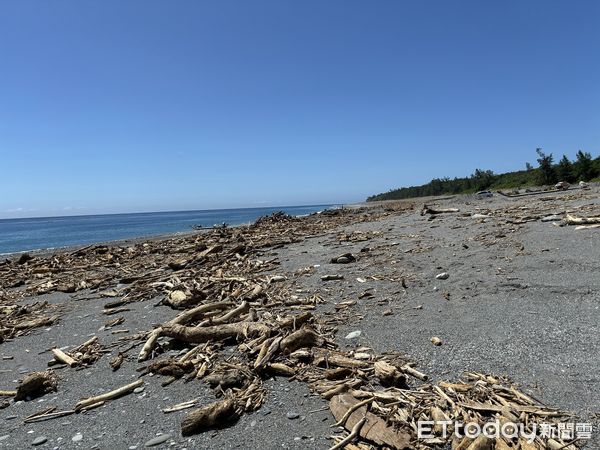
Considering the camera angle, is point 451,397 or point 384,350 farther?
point 384,350

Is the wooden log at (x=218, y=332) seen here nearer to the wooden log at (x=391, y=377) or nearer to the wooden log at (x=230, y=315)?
the wooden log at (x=230, y=315)

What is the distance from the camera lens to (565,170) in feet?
188

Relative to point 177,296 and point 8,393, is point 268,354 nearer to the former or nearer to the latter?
point 8,393

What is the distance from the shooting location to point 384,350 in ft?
16.8

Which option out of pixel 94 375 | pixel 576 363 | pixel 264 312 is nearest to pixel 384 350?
pixel 576 363

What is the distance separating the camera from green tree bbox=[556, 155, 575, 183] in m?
55.8

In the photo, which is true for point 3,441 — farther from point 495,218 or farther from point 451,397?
point 495,218

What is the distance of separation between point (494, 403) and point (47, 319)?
860 centimetres

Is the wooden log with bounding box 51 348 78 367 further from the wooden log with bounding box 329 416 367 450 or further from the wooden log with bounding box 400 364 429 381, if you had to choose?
the wooden log with bounding box 400 364 429 381

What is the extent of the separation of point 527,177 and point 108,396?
8164cm

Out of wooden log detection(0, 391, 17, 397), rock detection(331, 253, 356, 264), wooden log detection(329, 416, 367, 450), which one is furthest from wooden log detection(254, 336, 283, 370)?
rock detection(331, 253, 356, 264)

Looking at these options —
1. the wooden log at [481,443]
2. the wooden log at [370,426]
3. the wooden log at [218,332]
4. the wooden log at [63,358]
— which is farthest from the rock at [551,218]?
the wooden log at [63,358]

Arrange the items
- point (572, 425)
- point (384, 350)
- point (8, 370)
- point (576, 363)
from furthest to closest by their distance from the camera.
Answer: point (8, 370) → point (384, 350) → point (576, 363) → point (572, 425)
